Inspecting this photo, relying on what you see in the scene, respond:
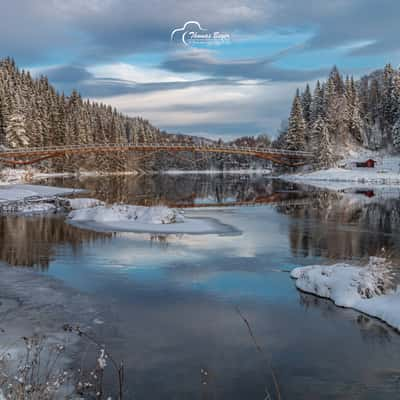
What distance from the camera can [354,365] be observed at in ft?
25.4

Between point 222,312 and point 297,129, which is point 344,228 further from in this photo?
point 297,129

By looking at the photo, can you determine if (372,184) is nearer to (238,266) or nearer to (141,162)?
(238,266)

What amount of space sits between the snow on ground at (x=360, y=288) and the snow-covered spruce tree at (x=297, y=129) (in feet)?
227

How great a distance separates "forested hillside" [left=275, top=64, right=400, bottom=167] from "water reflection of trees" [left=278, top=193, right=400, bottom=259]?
40863 mm

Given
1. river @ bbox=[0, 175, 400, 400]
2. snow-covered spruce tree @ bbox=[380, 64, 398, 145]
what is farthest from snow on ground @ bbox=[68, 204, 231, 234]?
snow-covered spruce tree @ bbox=[380, 64, 398, 145]

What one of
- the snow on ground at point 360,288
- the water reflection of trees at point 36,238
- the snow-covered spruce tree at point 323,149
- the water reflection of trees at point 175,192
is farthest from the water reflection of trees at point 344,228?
the snow-covered spruce tree at point 323,149

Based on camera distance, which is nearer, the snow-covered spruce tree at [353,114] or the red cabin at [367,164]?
the red cabin at [367,164]

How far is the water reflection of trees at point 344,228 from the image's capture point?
680 inches

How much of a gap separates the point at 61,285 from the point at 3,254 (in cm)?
532

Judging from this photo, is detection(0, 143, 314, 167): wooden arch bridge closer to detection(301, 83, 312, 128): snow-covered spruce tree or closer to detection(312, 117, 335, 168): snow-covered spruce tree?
detection(312, 117, 335, 168): snow-covered spruce tree

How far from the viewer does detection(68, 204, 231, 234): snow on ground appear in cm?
2202

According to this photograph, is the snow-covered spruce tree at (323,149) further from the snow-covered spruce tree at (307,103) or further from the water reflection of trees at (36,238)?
the water reflection of trees at (36,238)

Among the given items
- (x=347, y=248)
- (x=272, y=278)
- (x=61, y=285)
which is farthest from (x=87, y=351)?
(x=347, y=248)

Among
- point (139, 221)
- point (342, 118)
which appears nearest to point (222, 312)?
point (139, 221)
